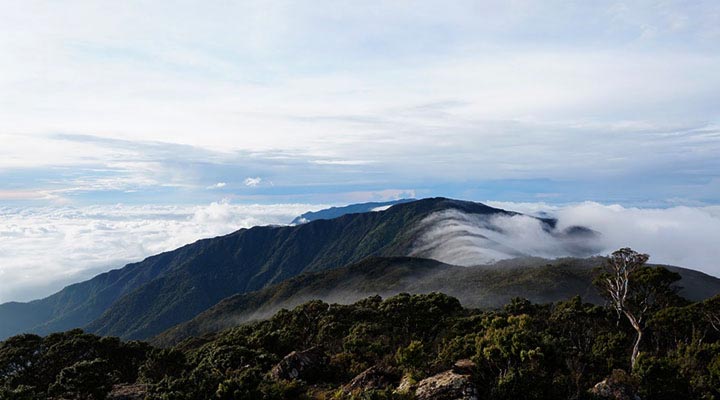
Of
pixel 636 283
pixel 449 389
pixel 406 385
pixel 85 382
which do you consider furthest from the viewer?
pixel 636 283

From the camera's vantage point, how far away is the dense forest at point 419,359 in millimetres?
34031

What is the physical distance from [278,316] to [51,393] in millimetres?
42148

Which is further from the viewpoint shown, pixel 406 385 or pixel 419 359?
pixel 419 359

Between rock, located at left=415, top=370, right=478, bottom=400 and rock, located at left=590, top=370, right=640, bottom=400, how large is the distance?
9.87 metres

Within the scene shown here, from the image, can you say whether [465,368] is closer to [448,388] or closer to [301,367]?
[448,388]

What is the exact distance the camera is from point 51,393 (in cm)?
4509

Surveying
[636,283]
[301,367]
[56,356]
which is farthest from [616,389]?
[56,356]

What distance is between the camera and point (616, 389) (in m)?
34.1

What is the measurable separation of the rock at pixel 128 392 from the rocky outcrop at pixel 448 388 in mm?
28660

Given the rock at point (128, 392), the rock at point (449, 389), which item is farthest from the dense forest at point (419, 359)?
the rock at point (128, 392)

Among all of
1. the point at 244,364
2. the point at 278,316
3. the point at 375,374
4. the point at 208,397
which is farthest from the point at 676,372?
the point at 278,316

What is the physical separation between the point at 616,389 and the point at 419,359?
643 inches

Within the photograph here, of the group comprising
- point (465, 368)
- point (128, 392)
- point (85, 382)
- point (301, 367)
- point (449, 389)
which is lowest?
point (128, 392)

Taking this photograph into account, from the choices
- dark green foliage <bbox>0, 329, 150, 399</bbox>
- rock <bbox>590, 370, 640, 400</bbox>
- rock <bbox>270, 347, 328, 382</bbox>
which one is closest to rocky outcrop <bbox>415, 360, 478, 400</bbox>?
rock <bbox>590, 370, 640, 400</bbox>
